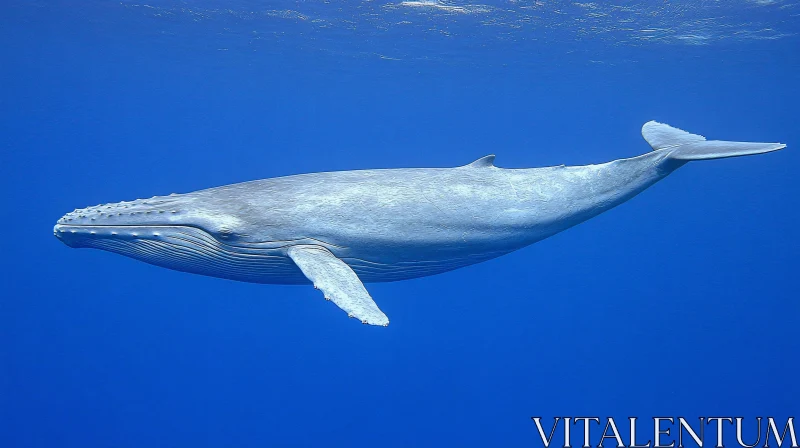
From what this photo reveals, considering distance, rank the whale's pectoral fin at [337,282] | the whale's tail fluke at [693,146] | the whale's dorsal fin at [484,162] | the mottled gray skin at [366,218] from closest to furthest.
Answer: the whale's pectoral fin at [337,282]
the mottled gray skin at [366,218]
the whale's tail fluke at [693,146]
the whale's dorsal fin at [484,162]

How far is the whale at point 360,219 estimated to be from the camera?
278 inches

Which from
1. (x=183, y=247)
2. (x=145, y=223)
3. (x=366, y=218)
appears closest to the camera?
(x=145, y=223)

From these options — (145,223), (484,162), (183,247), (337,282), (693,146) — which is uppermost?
(484,162)

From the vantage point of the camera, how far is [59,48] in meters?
31.2

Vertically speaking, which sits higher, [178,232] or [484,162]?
[484,162]

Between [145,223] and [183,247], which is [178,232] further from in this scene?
[145,223]

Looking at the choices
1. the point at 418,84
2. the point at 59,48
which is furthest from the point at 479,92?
the point at 59,48

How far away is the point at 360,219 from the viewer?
7336mm

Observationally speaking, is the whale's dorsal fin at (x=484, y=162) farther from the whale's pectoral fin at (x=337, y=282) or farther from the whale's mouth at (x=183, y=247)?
the whale's mouth at (x=183, y=247)

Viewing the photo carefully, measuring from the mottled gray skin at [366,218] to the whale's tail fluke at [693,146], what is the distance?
32cm

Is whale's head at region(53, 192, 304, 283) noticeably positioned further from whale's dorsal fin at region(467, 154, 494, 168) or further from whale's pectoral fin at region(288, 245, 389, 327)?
whale's dorsal fin at region(467, 154, 494, 168)

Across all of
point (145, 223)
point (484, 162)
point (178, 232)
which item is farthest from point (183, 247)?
point (484, 162)

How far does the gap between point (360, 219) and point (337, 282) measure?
1.15 metres

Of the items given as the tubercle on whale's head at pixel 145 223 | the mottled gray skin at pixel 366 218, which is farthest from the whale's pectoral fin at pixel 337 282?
the tubercle on whale's head at pixel 145 223
